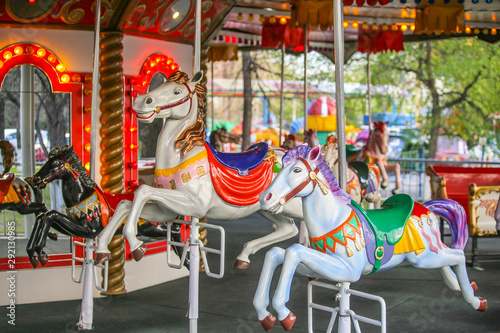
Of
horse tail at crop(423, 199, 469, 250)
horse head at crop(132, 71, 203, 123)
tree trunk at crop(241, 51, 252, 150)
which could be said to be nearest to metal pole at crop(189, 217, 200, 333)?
horse head at crop(132, 71, 203, 123)

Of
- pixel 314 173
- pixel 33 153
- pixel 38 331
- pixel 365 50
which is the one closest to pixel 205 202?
pixel 314 173

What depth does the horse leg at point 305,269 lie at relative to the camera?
2930 mm

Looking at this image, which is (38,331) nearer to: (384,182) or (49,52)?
(49,52)

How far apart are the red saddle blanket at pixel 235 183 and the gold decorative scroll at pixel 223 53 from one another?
6256mm

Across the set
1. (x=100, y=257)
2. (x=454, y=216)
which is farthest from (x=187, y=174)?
(x=454, y=216)

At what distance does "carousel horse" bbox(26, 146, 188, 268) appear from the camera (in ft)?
15.1

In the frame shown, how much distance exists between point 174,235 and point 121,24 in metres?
2.01

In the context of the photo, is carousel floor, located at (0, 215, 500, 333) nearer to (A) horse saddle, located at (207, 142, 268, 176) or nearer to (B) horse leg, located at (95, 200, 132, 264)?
(B) horse leg, located at (95, 200, 132, 264)

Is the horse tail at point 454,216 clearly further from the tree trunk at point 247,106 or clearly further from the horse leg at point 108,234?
the tree trunk at point 247,106

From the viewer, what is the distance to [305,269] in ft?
Result: 10.00

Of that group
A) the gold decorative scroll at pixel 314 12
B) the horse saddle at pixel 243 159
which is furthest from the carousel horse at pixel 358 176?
the horse saddle at pixel 243 159

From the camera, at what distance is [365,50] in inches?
374

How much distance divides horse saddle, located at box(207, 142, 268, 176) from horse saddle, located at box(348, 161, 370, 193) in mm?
2604

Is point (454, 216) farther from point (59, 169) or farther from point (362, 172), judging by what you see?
point (362, 172)
